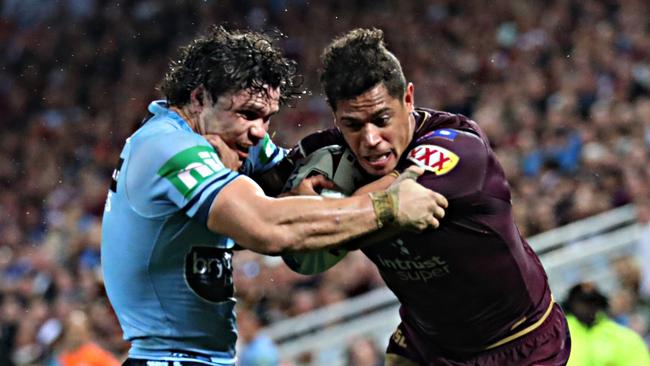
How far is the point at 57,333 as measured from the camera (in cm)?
1159

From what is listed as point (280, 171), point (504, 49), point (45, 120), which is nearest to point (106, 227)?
point (280, 171)

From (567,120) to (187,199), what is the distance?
7577mm

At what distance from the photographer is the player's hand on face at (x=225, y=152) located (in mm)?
4566

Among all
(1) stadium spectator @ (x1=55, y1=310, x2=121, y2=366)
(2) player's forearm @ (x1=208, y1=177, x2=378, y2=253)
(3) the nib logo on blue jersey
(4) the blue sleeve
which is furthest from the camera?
(1) stadium spectator @ (x1=55, y1=310, x2=121, y2=366)

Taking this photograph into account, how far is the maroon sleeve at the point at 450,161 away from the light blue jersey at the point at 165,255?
751 millimetres

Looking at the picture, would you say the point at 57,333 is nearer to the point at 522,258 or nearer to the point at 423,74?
the point at 423,74

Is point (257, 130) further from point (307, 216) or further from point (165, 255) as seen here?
point (165, 255)

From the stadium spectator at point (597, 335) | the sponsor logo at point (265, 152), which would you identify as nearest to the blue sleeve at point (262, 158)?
the sponsor logo at point (265, 152)

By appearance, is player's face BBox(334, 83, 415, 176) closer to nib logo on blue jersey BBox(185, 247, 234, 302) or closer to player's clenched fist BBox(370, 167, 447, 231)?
player's clenched fist BBox(370, 167, 447, 231)

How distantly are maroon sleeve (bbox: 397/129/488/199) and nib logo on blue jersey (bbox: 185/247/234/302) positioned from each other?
82 centimetres

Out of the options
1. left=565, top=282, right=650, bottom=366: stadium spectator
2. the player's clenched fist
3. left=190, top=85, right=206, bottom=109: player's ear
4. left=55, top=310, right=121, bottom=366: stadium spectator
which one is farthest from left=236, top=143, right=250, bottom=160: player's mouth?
left=55, top=310, right=121, bottom=366: stadium spectator

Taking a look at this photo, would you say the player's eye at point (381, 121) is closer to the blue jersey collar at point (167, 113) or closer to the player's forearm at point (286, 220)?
the player's forearm at point (286, 220)

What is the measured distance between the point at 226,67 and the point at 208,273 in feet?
2.66

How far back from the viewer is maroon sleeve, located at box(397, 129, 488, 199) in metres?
4.59
